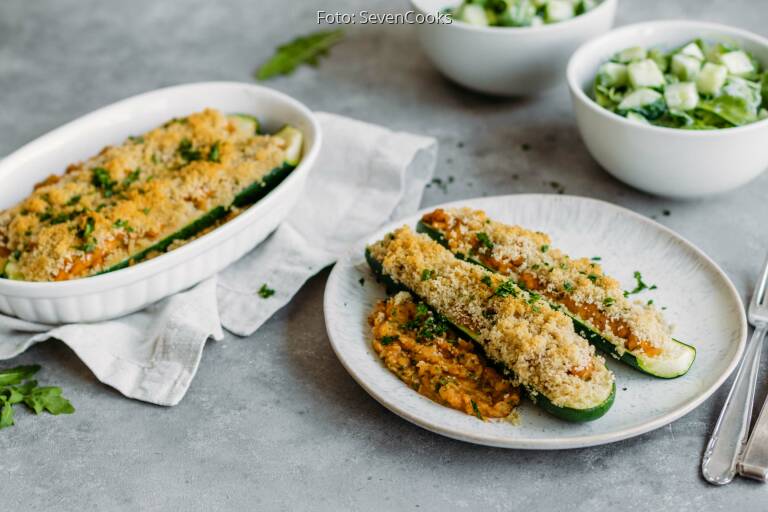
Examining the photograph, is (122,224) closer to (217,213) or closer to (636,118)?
(217,213)

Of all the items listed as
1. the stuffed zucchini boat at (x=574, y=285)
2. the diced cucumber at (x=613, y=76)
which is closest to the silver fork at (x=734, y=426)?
the stuffed zucchini boat at (x=574, y=285)

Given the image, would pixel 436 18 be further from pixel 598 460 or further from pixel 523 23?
pixel 598 460

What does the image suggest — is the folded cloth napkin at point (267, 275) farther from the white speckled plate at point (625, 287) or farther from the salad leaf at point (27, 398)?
the white speckled plate at point (625, 287)

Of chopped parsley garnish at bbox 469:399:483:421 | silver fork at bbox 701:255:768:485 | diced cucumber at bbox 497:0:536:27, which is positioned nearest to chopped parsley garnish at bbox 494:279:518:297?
chopped parsley garnish at bbox 469:399:483:421

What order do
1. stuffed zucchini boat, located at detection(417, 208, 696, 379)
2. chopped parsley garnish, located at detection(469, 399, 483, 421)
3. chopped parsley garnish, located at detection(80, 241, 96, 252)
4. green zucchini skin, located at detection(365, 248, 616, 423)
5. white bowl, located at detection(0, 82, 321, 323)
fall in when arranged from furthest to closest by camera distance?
chopped parsley garnish, located at detection(80, 241, 96, 252), white bowl, located at detection(0, 82, 321, 323), stuffed zucchini boat, located at detection(417, 208, 696, 379), chopped parsley garnish, located at detection(469, 399, 483, 421), green zucchini skin, located at detection(365, 248, 616, 423)

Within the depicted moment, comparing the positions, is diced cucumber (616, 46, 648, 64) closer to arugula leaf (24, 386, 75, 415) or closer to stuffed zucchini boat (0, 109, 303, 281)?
stuffed zucchini boat (0, 109, 303, 281)

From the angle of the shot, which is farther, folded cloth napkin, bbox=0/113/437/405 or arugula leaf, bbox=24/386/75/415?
folded cloth napkin, bbox=0/113/437/405
